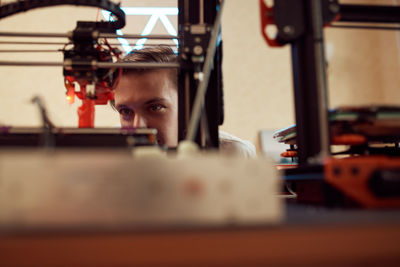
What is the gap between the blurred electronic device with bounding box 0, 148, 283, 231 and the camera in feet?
0.96

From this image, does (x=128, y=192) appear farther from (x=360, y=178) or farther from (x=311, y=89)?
(x=311, y=89)

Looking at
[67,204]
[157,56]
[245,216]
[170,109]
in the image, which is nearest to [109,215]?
[67,204]

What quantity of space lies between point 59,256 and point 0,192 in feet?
0.32

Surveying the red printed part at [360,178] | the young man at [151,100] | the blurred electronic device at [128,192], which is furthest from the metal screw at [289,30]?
the young man at [151,100]

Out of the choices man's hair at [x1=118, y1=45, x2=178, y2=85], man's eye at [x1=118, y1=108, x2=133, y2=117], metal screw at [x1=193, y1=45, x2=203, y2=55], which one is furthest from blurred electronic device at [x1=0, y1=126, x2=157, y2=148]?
man's hair at [x1=118, y1=45, x2=178, y2=85]

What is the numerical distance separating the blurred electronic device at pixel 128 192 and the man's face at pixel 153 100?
97cm

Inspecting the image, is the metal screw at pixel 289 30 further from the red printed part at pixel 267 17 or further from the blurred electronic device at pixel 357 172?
the blurred electronic device at pixel 357 172

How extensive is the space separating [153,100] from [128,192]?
3.33ft

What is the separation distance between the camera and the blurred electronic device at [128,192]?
11.5 inches

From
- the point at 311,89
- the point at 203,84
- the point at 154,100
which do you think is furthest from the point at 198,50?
the point at 154,100

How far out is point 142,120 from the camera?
1306 mm

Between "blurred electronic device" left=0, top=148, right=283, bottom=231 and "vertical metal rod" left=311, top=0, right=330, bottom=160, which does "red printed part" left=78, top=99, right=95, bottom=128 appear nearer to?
"blurred electronic device" left=0, top=148, right=283, bottom=231

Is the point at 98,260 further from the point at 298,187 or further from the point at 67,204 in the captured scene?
the point at 298,187

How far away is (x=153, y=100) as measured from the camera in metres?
1.28
